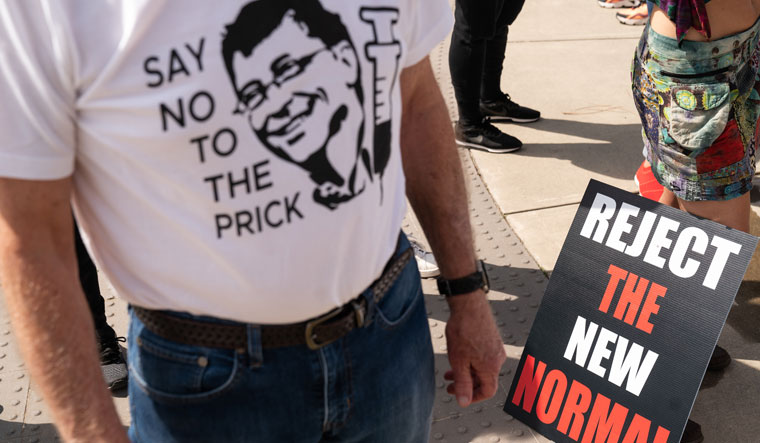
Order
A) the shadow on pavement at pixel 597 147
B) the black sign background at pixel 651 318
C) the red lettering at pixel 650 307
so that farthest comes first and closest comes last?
the shadow on pavement at pixel 597 147, the red lettering at pixel 650 307, the black sign background at pixel 651 318

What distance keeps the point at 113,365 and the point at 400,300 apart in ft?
5.03

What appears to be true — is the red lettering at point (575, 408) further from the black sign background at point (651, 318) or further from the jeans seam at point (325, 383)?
the jeans seam at point (325, 383)

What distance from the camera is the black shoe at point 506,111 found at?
13.4 ft

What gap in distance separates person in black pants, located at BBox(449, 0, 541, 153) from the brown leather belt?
2604 millimetres

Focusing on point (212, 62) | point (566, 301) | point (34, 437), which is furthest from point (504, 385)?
point (212, 62)

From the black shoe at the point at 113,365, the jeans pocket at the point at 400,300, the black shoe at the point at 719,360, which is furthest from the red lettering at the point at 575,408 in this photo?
the black shoe at the point at 113,365

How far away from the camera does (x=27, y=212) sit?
917 millimetres

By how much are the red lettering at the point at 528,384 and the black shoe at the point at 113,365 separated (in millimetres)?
1265

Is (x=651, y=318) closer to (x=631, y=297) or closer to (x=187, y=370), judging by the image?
(x=631, y=297)

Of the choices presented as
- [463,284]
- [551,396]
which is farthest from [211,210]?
[551,396]

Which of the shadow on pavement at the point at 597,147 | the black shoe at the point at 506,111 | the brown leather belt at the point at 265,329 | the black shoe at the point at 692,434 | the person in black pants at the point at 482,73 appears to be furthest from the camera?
the black shoe at the point at 506,111

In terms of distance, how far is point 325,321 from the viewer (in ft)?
3.73

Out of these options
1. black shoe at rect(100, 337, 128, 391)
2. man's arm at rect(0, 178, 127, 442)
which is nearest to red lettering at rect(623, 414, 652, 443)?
man's arm at rect(0, 178, 127, 442)

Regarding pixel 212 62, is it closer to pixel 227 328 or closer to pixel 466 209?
pixel 227 328
